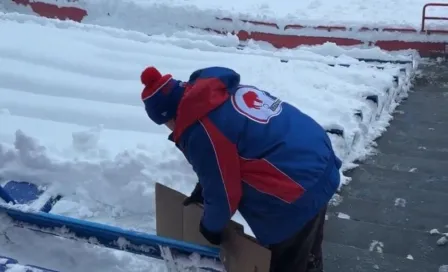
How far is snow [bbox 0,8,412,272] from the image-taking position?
388cm

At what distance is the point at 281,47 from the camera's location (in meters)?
10.3

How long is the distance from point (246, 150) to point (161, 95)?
383 millimetres

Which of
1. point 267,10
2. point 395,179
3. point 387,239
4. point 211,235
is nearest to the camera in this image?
point 211,235

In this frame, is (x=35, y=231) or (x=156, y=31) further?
(x=156, y=31)

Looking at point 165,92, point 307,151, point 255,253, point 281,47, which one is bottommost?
point 281,47

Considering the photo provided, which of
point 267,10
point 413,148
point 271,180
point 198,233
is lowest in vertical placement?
point 413,148

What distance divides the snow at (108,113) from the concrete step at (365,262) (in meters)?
0.14

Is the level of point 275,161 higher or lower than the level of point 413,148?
higher

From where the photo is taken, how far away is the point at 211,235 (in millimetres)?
2738

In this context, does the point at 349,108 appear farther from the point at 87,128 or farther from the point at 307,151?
the point at 307,151

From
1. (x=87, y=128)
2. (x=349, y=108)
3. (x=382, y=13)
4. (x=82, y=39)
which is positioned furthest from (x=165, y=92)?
(x=382, y=13)

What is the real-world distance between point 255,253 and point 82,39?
15.0ft

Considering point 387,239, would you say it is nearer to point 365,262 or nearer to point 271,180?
point 365,262

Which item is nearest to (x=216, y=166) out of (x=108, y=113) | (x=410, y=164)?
(x=108, y=113)
